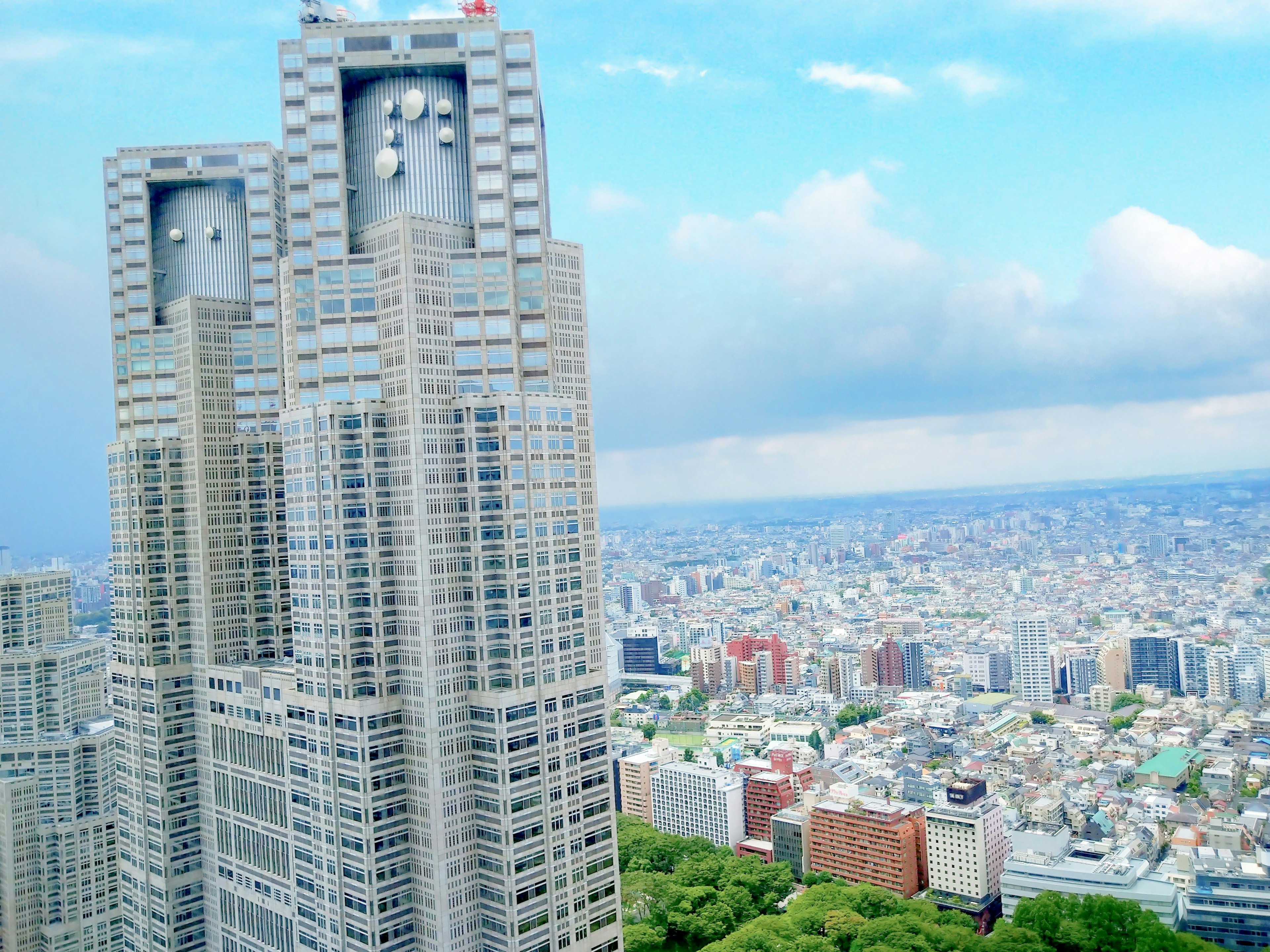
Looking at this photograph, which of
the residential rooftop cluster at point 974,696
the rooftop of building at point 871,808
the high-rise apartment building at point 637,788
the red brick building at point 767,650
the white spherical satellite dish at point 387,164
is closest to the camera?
the white spherical satellite dish at point 387,164

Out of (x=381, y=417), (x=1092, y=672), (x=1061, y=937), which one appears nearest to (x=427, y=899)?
(x=381, y=417)

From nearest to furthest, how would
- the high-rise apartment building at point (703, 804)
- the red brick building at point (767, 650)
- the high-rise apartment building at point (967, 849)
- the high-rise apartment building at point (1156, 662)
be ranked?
the high-rise apartment building at point (967, 849)
the high-rise apartment building at point (703, 804)
the high-rise apartment building at point (1156, 662)
the red brick building at point (767, 650)

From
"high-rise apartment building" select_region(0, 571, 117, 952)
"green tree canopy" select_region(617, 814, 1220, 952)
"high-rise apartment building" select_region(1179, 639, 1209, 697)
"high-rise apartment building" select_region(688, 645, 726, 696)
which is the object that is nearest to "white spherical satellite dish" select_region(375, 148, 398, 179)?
"high-rise apartment building" select_region(0, 571, 117, 952)

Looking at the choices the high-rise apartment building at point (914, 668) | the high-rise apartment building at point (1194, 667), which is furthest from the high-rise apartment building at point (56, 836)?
the high-rise apartment building at point (1194, 667)

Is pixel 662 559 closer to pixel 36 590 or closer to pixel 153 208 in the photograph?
pixel 36 590

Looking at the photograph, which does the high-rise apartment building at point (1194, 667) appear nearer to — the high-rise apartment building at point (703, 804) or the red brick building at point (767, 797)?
the red brick building at point (767, 797)

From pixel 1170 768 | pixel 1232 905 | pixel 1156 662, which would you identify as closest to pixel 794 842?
pixel 1232 905

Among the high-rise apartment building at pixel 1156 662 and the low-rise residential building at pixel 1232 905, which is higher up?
the high-rise apartment building at pixel 1156 662
